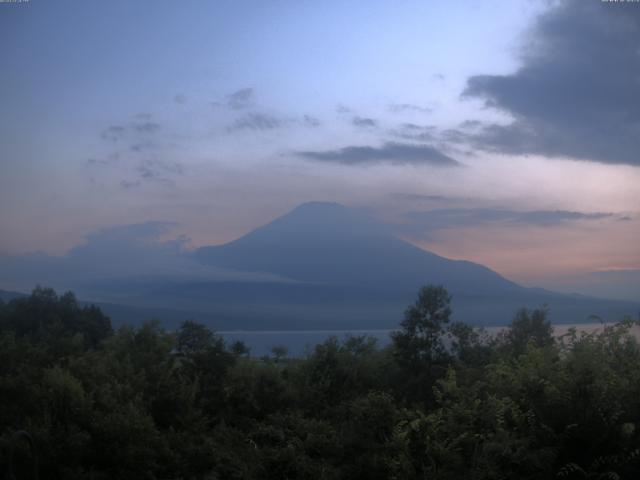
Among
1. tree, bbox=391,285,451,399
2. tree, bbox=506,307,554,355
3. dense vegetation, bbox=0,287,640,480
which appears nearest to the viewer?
dense vegetation, bbox=0,287,640,480

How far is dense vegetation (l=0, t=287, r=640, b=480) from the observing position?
6.50m

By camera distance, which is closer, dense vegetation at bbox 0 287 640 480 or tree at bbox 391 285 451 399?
dense vegetation at bbox 0 287 640 480

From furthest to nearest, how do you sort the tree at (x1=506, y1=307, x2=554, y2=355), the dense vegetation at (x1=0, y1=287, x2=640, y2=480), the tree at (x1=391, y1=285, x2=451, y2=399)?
1. the tree at (x1=506, y1=307, x2=554, y2=355)
2. the tree at (x1=391, y1=285, x2=451, y2=399)
3. the dense vegetation at (x1=0, y1=287, x2=640, y2=480)

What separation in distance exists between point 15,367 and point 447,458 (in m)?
5.85

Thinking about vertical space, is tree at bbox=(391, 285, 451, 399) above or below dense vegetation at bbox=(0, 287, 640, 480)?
above

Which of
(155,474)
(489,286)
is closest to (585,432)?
(155,474)

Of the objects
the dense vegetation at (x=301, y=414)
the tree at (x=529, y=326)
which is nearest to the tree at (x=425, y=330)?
the dense vegetation at (x=301, y=414)

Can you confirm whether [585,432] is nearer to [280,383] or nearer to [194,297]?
[280,383]

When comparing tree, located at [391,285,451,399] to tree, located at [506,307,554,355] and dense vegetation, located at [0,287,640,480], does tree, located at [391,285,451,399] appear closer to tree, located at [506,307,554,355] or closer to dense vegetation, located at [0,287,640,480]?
dense vegetation, located at [0,287,640,480]

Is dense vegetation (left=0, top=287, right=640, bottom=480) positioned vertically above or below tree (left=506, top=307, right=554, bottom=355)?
below

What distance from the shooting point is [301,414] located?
940 centimetres

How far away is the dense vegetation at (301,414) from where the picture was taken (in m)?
6.50

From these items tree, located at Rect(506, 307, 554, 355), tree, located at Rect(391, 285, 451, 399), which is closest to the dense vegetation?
tree, located at Rect(391, 285, 451, 399)

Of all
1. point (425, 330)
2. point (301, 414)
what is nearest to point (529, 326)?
point (425, 330)
